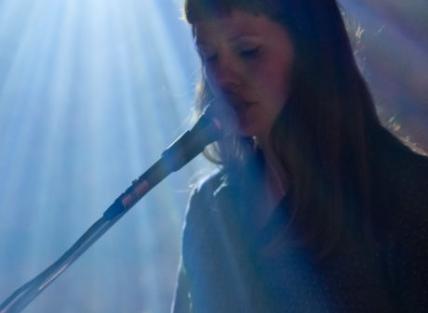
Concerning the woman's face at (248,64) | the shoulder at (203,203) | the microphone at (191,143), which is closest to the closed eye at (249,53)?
the woman's face at (248,64)

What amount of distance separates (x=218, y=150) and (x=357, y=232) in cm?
32

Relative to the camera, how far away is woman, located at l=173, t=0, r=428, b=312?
83cm

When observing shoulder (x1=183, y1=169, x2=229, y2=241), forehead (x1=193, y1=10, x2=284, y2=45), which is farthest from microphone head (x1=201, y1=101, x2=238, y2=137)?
shoulder (x1=183, y1=169, x2=229, y2=241)

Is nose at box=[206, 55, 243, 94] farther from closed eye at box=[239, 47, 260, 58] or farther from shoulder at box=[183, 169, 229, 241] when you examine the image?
shoulder at box=[183, 169, 229, 241]

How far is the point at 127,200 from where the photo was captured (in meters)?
0.79

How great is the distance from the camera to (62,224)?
2312mm

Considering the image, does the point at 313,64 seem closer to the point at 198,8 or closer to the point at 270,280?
the point at 198,8

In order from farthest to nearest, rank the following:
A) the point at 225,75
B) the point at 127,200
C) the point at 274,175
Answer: the point at 274,175, the point at 225,75, the point at 127,200

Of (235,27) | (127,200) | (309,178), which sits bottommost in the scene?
(309,178)

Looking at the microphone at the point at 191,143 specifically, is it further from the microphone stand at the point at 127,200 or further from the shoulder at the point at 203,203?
the shoulder at the point at 203,203

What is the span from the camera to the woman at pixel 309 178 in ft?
2.72

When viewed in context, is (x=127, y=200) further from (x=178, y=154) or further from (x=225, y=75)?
(x=225, y=75)

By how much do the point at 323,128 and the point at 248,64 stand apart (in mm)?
129

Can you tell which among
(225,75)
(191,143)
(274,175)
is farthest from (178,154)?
(274,175)
